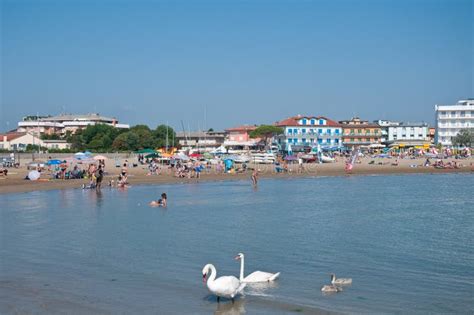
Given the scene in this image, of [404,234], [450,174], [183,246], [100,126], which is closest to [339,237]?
[404,234]

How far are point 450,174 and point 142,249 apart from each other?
1719 inches

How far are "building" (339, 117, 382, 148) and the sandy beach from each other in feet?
113

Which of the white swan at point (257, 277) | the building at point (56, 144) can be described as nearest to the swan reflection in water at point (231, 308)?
the white swan at point (257, 277)

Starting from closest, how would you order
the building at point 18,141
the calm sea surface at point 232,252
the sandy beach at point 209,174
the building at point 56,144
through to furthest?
the calm sea surface at point 232,252, the sandy beach at point 209,174, the building at point 18,141, the building at point 56,144

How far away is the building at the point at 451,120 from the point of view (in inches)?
3920

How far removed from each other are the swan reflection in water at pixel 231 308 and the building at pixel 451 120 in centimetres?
9463

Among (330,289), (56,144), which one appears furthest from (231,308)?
(56,144)

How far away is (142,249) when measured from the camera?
16641 millimetres

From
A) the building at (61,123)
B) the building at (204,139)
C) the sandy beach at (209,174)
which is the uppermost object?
the building at (61,123)

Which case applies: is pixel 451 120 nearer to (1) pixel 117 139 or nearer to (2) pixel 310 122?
(2) pixel 310 122

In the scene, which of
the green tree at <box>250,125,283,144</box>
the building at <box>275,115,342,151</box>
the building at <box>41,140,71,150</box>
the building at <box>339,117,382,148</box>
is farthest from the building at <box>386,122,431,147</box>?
the building at <box>41,140,71,150</box>

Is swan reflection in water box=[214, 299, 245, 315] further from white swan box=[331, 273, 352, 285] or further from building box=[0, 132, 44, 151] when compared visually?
building box=[0, 132, 44, 151]

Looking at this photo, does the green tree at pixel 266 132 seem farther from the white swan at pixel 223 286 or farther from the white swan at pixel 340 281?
the white swan at pixel 223 286

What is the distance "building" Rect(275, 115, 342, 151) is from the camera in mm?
97625
